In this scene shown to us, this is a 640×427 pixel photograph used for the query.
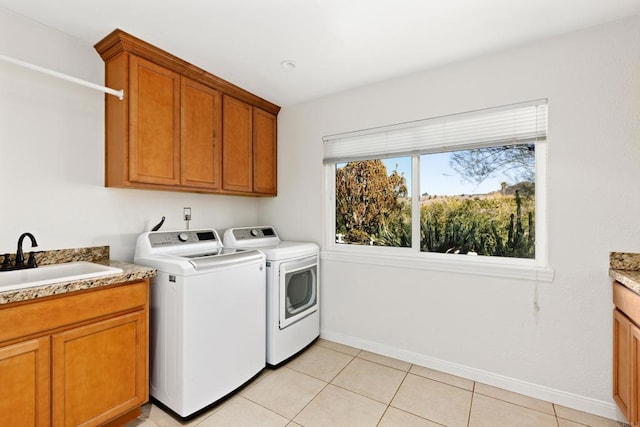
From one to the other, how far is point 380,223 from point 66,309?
2241 mm

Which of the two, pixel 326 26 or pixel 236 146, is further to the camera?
pixel 236 146

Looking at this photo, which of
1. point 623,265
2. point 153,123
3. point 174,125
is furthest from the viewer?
point 174,125

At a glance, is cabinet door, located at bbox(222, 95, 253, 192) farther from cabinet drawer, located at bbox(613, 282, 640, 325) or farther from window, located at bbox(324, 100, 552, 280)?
cabinet drawer, located at bbox(613, 282, 640, 325)

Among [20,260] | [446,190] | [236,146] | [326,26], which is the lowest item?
[20,260]

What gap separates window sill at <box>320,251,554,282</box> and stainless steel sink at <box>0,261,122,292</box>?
177 centimetres

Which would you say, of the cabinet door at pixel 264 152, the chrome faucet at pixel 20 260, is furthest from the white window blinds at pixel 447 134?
the chrome faucet at pixel 20 260

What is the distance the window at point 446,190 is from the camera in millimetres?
2035

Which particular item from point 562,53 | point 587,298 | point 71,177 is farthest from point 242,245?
point 562,53

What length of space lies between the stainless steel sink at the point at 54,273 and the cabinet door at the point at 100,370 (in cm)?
26

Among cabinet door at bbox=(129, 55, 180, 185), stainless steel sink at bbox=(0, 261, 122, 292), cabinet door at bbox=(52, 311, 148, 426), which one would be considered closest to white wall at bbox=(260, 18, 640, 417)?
cabinet door at bbox=(129, 55, 180, 185)

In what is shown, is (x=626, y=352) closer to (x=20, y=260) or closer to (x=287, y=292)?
(x=287, y=292)

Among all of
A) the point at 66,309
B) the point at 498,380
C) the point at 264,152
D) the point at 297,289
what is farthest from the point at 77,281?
the point at 498,380

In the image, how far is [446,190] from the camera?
2.37m

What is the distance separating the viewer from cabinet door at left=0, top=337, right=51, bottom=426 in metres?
1.23
